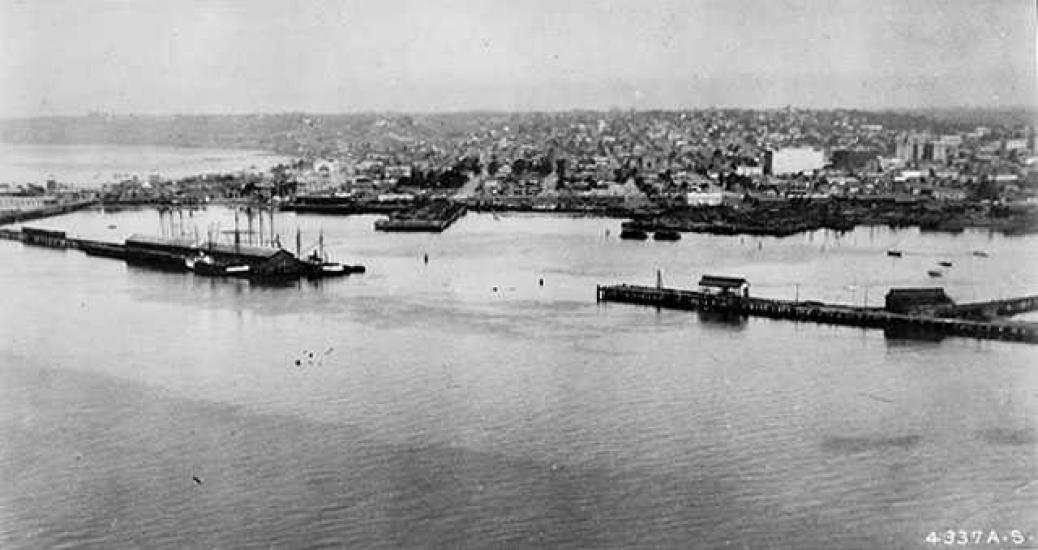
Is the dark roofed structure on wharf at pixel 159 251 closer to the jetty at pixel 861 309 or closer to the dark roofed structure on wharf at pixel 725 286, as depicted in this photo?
the jetty at pixel 861 309

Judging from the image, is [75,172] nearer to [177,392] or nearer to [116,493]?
[177,392]

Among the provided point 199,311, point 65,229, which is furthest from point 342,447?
point 65,229

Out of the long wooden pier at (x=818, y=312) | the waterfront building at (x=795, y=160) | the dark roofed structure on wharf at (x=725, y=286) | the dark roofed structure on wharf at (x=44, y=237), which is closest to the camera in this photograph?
the long wooden pier at (x=818, y=312)

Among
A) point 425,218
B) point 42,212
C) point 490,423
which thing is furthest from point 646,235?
point 490,423

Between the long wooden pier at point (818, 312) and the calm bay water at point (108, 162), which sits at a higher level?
the calm bay water at point (108, 162)

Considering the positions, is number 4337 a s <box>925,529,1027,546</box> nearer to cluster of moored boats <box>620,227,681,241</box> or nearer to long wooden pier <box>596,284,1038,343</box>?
long wooden pier <box>596,284,1038,343</box>

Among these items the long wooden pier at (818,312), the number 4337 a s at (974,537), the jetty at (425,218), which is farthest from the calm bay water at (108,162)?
the number 4337 a s at (974,537)

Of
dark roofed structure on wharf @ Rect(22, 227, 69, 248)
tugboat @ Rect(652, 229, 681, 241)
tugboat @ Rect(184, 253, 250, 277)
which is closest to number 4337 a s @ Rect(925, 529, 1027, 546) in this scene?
tugboat @ Rect(184, 253, 250, 277)

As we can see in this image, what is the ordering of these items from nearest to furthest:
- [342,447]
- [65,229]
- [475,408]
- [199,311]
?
[342,447] → [475,408] → [199,311] → [65,229]
